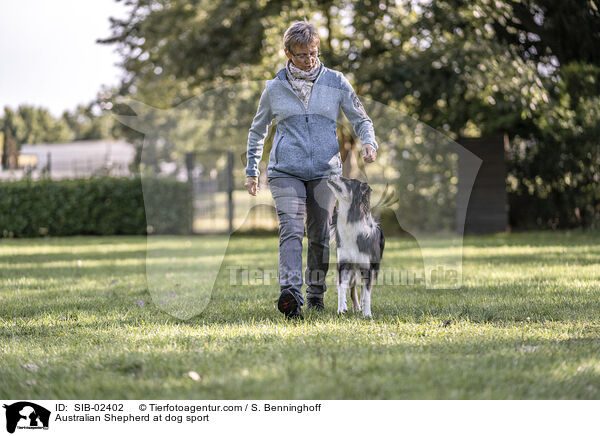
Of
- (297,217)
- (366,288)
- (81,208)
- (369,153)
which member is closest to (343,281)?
(366,288)

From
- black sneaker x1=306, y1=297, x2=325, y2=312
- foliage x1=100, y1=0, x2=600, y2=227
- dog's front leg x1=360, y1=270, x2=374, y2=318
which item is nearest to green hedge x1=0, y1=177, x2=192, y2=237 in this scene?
foliage x1=100, y1=0, x2=600, y2=227

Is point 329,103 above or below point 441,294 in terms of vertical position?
above

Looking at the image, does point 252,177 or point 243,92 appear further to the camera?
point 243,92

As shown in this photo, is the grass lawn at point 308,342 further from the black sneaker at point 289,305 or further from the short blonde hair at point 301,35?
the short blonde hair at point 301,35

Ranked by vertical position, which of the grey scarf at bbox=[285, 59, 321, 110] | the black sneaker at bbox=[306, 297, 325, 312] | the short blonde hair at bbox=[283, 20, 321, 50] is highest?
the short blonde hair at bbox=[283, 20, 321, 50]

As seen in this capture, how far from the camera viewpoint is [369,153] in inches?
183

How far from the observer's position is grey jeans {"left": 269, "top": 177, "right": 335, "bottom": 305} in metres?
4.80

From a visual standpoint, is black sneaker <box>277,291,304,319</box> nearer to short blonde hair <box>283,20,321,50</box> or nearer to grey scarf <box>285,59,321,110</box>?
grey scarf <box>285,59,321,110</box>

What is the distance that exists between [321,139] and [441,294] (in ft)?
7.01
